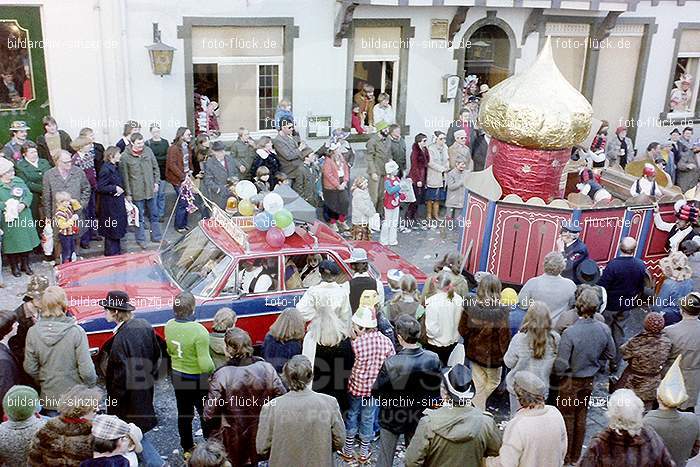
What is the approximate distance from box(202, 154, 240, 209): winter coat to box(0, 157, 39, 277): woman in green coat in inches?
101

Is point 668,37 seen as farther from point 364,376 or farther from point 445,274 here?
point 364,376

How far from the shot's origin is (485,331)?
6.99 meters

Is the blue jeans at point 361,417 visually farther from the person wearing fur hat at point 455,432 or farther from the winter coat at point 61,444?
the winter coat at point 61,444

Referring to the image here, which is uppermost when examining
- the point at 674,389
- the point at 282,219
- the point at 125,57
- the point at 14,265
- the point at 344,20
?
the point at 344,20

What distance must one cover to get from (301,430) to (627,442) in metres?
2.18

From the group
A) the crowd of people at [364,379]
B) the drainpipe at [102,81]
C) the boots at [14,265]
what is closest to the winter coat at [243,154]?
the drainpipe at [102,81]

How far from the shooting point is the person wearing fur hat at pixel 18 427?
495cm

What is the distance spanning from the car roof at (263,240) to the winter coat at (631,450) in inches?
160

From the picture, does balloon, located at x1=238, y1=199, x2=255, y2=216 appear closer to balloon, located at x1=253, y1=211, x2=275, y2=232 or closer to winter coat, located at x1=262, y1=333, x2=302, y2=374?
balloon, located at x1=253, y1=211, x2=275, y2=232

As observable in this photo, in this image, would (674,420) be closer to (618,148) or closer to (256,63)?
(256,63)

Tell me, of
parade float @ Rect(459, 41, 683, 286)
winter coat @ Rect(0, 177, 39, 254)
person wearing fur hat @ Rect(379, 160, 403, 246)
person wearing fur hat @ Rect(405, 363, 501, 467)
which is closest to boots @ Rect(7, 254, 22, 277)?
winter coat @ Rect(0, 177, 39, 254)

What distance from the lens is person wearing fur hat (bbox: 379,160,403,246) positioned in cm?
1188

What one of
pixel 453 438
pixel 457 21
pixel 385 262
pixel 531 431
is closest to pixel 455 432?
pixel 453 438

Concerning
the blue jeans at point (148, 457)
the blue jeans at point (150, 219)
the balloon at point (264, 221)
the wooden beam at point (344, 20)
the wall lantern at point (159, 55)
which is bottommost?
the blue jeans at point (148, 457)
